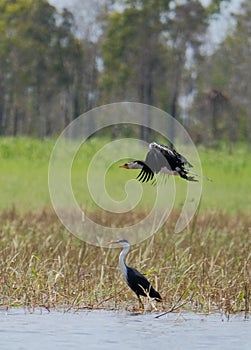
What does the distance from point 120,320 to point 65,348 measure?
1.10m

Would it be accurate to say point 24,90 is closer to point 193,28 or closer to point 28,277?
point 193,28

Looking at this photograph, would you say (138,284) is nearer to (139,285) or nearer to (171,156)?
(139,285)

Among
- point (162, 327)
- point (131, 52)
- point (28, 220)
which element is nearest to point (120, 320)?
point (162, 327)

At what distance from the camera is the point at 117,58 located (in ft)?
123

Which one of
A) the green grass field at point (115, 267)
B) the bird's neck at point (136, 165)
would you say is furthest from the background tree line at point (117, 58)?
the bird's neck at point (136, 165)

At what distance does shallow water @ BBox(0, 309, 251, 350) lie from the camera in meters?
7.48

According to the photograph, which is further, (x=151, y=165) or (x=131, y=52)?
(x=131, y=52)

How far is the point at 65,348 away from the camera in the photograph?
23.9ft

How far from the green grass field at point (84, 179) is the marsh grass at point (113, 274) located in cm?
506

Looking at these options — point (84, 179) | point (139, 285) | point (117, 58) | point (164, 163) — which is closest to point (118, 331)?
point (139, 285)

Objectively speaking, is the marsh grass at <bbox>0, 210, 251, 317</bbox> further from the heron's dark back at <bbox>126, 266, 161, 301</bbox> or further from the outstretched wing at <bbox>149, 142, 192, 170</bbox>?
the outstretched wing at <bbox>149, 142, 192, 170</bbox>

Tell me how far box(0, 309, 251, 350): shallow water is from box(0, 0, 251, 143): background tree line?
25.8 m

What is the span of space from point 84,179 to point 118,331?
49.6ft

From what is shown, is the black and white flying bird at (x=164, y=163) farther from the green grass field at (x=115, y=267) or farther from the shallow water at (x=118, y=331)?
the shallow water at (x=118, y=331)
